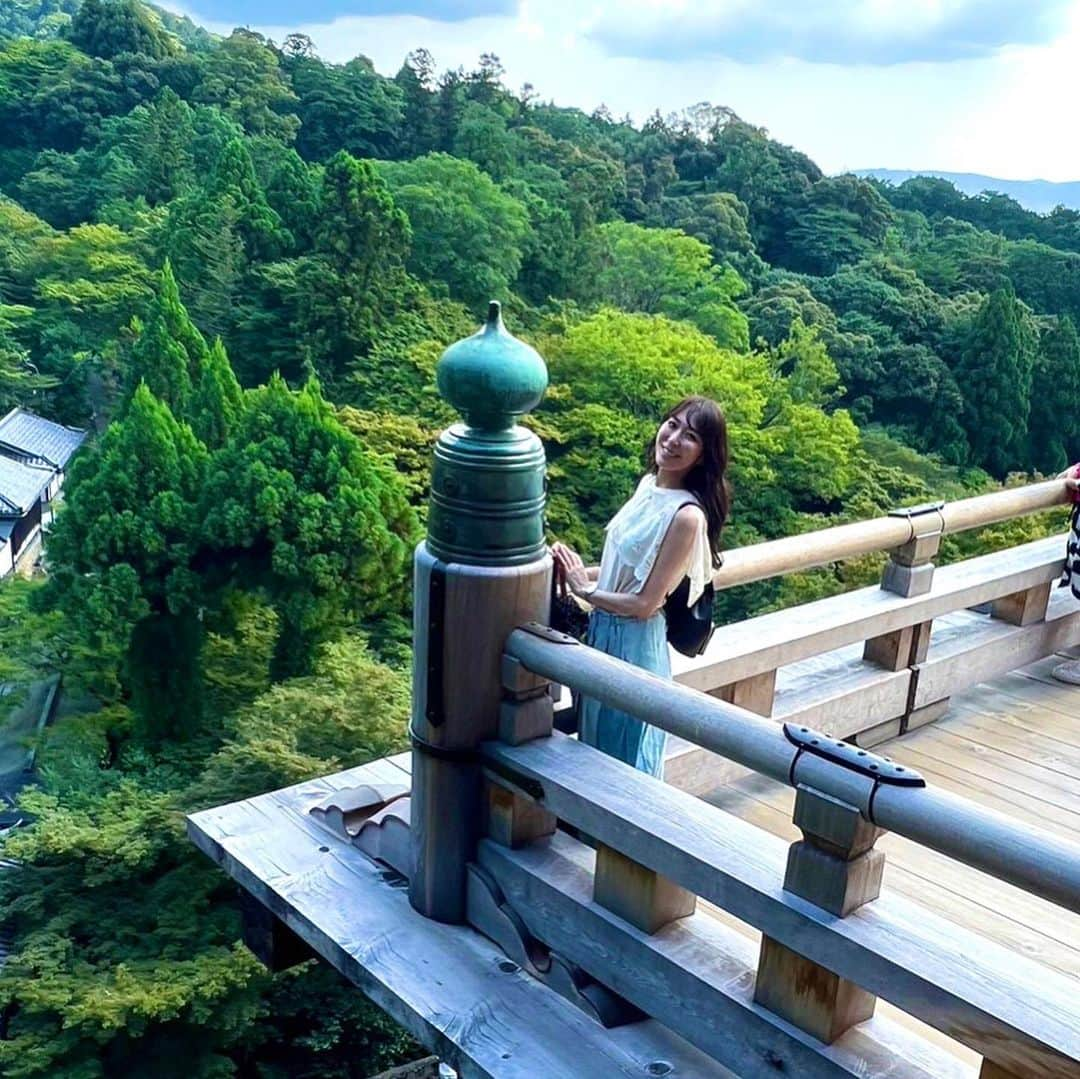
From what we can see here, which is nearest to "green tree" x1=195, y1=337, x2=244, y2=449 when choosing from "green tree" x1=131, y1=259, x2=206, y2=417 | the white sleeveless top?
"green tree" x1=131, y1=259, x2=206, y2=417

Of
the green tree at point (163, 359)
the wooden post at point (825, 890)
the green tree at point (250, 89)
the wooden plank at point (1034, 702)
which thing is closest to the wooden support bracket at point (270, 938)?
the wooden post at point (825, 890)

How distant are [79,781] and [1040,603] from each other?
10.3m

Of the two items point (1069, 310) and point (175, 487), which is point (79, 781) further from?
point (1069, 310)

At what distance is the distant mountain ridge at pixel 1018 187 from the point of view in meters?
35.0

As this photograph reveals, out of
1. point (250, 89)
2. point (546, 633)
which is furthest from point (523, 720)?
point (250, 89)

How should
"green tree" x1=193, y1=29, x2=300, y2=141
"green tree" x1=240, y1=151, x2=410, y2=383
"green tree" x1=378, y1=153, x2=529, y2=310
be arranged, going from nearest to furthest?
"green tree" x1=240, y1=151, x2=410, y2=383, "green tree" x1=378, y1=153, x2=529, y2=310, "green tree" x1=193, y1=29, x2=300, y2=141

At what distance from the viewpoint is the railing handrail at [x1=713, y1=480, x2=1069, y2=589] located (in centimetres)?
243

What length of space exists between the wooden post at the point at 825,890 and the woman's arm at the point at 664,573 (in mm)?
542

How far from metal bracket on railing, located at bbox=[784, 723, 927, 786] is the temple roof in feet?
75.9

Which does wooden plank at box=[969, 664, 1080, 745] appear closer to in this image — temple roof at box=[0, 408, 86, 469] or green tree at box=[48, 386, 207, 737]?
green tree at box=[48, 386, 207, 737]

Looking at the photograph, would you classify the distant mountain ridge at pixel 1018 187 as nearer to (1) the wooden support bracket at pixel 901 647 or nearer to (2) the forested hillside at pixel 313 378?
(2) the forested hillside at pixel 313 378

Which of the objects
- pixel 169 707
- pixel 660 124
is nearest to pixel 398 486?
pixel 169 707

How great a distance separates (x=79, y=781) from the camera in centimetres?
1130

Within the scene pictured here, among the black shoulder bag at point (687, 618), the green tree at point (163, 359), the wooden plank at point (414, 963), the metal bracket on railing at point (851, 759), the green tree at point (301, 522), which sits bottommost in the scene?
the green tree at point (301, 522)
